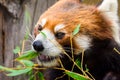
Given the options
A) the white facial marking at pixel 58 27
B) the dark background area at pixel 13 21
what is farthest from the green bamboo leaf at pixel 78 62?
the dark background area at pixel 13 21

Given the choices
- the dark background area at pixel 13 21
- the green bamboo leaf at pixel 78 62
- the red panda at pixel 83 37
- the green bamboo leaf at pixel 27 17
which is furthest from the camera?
the dark background area at pixel 13 21

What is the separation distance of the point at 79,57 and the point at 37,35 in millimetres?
459

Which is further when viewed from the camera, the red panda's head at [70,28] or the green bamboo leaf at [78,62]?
the green bamboo leaf at [78,62]

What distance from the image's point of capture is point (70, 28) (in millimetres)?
5195

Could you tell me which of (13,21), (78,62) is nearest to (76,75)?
(78,62)

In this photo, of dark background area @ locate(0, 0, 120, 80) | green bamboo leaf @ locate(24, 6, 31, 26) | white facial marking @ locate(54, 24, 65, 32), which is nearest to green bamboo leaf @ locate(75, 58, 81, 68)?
white facial marking @ locate(54, 24, 65, 32)

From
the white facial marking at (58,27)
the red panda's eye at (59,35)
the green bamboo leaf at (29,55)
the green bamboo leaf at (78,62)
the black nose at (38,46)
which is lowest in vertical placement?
the green bamboo leaf at (78,62)

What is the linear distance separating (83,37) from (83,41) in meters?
0.04

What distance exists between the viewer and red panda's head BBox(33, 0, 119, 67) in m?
5.11

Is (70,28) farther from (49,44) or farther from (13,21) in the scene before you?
(13,21)

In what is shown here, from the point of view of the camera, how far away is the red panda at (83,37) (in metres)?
5.14

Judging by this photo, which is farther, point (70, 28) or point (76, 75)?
point (70, 28)

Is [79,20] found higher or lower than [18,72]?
higher

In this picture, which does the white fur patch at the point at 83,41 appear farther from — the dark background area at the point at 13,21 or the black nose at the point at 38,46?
the dark background area at the point at 13,21
